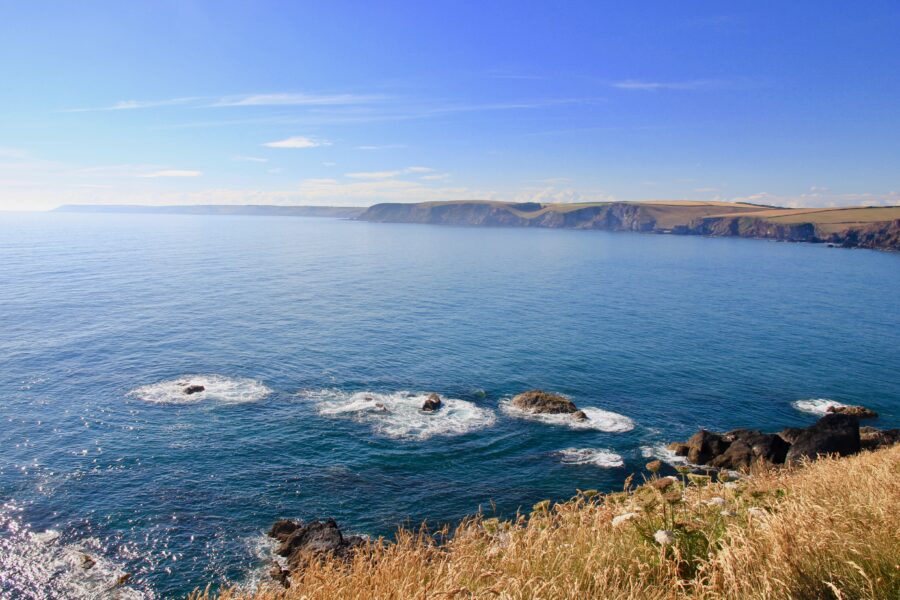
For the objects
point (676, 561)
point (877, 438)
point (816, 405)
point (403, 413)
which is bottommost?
point (403, 413)

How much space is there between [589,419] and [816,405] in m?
20.0

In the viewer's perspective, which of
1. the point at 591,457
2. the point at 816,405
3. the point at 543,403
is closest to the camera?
the point at 591,457

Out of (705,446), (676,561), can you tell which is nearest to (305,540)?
(676,561)

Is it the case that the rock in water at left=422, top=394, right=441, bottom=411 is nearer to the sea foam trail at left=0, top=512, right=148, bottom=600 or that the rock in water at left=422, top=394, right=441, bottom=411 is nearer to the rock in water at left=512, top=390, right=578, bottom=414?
the rock in water at left=512, top=390, right=578, bottom=414

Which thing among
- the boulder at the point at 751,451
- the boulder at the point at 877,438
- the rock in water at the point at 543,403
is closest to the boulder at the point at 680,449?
the boulder at the point at 751,451

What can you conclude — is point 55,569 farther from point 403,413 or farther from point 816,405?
point 816,405

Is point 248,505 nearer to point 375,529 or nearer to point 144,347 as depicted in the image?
point 375,529

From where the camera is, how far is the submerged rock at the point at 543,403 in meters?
39.8

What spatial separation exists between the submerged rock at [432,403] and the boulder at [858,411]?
3166cm

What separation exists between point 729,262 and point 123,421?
512ft

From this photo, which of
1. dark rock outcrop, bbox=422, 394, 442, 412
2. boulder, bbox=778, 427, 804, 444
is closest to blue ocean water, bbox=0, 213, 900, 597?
dark rock outcrop, bbox=422, 394, 442, 412

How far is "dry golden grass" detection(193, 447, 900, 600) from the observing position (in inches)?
246

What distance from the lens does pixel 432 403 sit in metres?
39.8

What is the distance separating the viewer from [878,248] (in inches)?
7618
